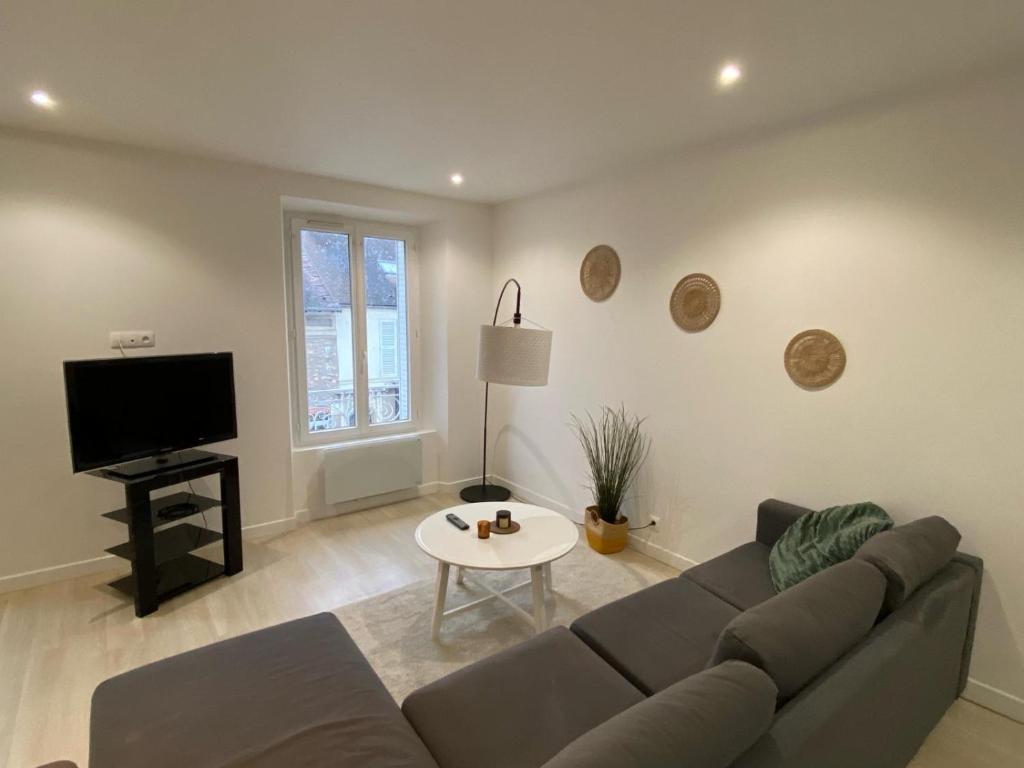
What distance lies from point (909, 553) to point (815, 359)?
1.05m

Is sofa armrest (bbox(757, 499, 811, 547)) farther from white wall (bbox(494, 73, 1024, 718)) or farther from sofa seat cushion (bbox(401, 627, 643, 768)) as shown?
sofa seat cushion (bbox(401, 627, 643, 768))

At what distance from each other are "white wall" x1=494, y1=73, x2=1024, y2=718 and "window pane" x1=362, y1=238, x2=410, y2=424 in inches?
67.7

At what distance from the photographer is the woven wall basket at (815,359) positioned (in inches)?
96.1

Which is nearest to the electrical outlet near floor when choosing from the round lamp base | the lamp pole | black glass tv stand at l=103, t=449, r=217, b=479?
black glass tv stand at l=103, t=449, r=217, b=479

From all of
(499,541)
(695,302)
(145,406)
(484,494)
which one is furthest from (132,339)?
(695,302)

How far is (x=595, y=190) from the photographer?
11.7 feet

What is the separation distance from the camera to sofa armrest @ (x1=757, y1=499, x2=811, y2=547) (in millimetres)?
2508

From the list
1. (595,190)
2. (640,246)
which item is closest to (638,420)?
(640,246)

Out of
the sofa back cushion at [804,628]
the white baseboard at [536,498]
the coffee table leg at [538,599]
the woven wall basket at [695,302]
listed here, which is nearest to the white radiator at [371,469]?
the white baseboard at [536,498]

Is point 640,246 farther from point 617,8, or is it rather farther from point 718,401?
point 617,8

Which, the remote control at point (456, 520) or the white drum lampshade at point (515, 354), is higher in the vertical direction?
the white drum lampshade at point (515, 354)

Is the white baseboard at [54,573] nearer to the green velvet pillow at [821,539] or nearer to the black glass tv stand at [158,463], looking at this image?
the black glass tv stand at [158,463]

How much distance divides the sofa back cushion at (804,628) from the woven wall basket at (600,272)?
2326 millimetres

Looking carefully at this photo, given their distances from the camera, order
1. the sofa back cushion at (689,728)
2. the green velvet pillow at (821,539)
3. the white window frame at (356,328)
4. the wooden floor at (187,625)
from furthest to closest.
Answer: the white window frame at (356,328)
the green velvet pillow at (821,539)
the wooden floor at (187,625)
the sofa back cushion at (689,728)
